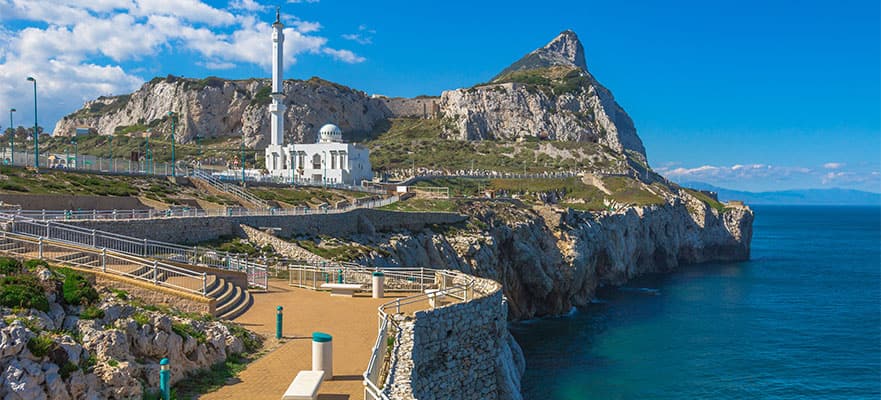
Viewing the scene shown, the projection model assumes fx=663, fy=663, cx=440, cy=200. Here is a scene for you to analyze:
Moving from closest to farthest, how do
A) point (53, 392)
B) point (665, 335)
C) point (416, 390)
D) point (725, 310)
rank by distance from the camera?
point (53, 392) < point (416, 390) < point (665, 335) < point (725, 310)

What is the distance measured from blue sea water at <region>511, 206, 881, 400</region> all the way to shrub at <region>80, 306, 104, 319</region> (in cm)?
2368

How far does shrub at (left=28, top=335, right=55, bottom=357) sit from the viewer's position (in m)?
10.4

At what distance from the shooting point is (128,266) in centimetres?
1961

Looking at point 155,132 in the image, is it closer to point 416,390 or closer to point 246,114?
point 246,114

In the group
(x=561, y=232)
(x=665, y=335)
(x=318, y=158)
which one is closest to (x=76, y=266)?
(x=665, y=335)

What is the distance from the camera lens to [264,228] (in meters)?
36.1

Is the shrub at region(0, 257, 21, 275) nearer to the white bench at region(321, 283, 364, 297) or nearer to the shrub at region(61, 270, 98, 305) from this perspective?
the shrub at region(61, 270, 98, 305)

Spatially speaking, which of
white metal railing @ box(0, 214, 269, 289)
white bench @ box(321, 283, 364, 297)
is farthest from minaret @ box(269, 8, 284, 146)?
white bench @ box(321, 283, 364, 297)

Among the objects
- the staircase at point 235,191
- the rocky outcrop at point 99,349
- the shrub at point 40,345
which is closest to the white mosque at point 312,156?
the staircase at point 235,191

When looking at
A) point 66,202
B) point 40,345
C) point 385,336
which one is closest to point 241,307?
point 385,336

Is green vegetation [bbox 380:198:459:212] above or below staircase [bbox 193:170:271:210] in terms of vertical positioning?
below

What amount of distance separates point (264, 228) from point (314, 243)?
310cm

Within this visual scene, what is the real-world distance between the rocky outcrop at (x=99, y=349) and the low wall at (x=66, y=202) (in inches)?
895

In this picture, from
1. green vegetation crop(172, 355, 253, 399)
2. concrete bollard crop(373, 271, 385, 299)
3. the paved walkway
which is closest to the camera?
green vegetation crop(172, 355, 253, 399)
